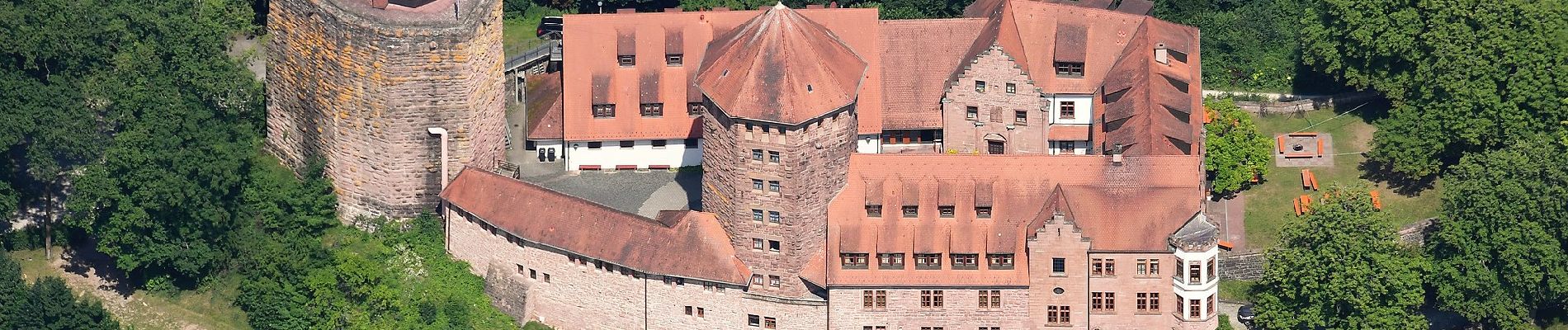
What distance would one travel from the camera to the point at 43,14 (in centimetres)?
16662

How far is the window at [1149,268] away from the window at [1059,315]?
351 centimetres

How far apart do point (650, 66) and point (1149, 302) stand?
86.7ft

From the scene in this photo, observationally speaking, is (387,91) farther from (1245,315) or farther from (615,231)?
(1245,315)

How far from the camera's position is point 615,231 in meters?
162

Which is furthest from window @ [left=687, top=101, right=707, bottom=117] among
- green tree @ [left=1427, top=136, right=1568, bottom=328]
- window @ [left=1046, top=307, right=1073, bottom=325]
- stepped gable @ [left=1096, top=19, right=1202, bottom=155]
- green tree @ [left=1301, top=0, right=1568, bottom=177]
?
green tree @ [left=1427, top=136, right=1568, bottom=328]

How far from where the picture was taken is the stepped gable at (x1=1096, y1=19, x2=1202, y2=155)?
165 m

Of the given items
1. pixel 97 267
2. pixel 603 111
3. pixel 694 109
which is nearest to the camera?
pixel 694 109

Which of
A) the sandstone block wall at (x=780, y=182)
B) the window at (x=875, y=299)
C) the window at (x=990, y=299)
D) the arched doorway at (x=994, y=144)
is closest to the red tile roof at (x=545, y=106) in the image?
the sandstone block wall at (x=780, y=182)

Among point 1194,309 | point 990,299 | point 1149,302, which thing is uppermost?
point 990,299

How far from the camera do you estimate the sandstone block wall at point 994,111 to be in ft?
558

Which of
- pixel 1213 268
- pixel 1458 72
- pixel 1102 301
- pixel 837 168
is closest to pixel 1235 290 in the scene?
pixel 1213 268

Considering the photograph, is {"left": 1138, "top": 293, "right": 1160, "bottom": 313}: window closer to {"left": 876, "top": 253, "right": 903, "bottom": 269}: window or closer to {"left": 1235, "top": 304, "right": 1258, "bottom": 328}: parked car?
{"left": 1235, "top": 304, "right": 1258, "bottom": 328}: parked car

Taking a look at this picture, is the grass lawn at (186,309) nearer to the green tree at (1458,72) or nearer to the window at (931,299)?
the window at (931,299)

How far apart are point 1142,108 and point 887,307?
1628 centimetres
